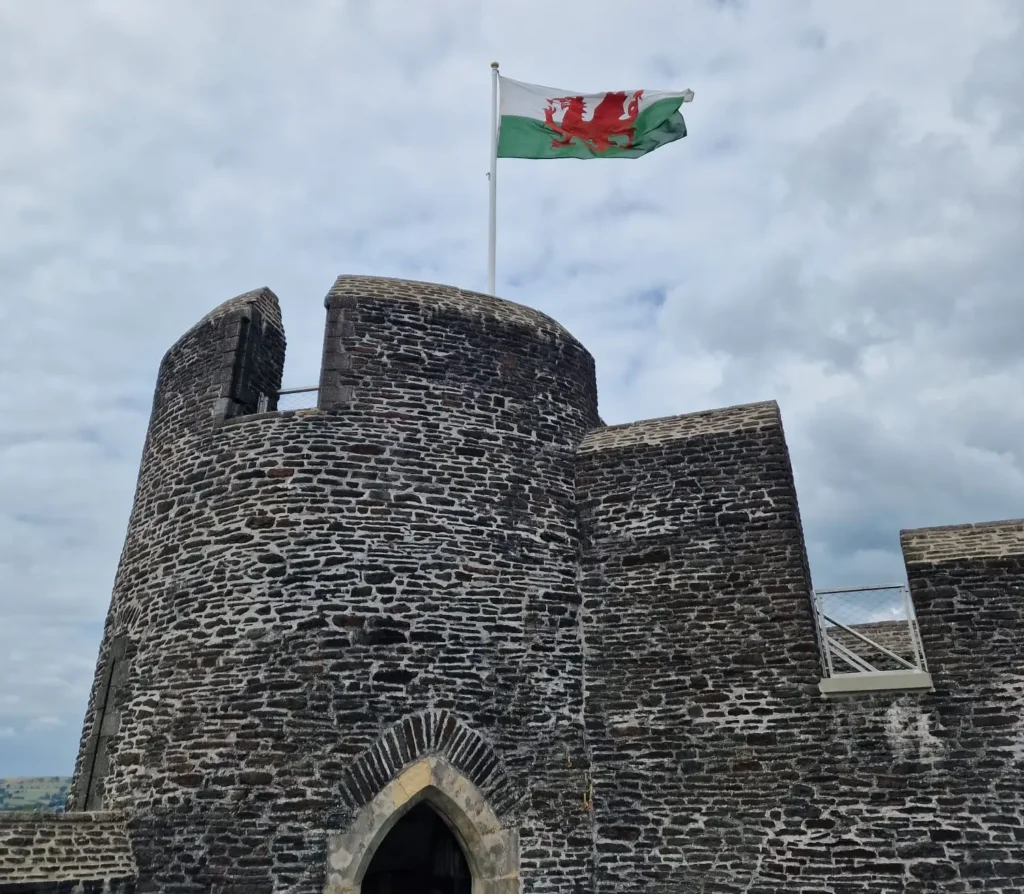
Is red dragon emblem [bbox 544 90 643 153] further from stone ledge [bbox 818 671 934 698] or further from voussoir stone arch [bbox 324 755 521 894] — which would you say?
voussoir stone arch [bbox 324 755 521 894]

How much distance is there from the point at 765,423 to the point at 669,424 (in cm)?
127

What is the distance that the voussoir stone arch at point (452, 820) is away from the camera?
7984 mm

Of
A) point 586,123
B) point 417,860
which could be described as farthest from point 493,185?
point 417,860

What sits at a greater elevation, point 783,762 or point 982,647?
point 982,647

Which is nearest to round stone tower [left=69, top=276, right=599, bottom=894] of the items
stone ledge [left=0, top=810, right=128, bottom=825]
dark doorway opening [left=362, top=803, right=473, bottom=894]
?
stone ledge [left=0, top=810, right=128, bottom=825]

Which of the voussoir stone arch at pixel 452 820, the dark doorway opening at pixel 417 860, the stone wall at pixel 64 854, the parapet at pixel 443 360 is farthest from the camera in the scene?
the parapet at pixel 443 360

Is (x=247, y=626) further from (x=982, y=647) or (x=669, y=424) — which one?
(x=982, y=647)

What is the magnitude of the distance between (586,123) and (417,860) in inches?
431

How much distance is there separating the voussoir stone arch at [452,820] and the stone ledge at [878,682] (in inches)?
147

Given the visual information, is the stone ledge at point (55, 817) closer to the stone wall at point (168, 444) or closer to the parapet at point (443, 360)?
the stone wall at point (168, 444)

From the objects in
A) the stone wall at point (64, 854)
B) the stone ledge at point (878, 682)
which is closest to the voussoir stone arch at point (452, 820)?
the stone wall at point (64, 854)

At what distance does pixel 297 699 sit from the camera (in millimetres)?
8398

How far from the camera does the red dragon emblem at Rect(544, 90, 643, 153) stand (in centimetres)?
1270

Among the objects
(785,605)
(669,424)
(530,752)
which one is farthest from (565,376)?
(530,752)
